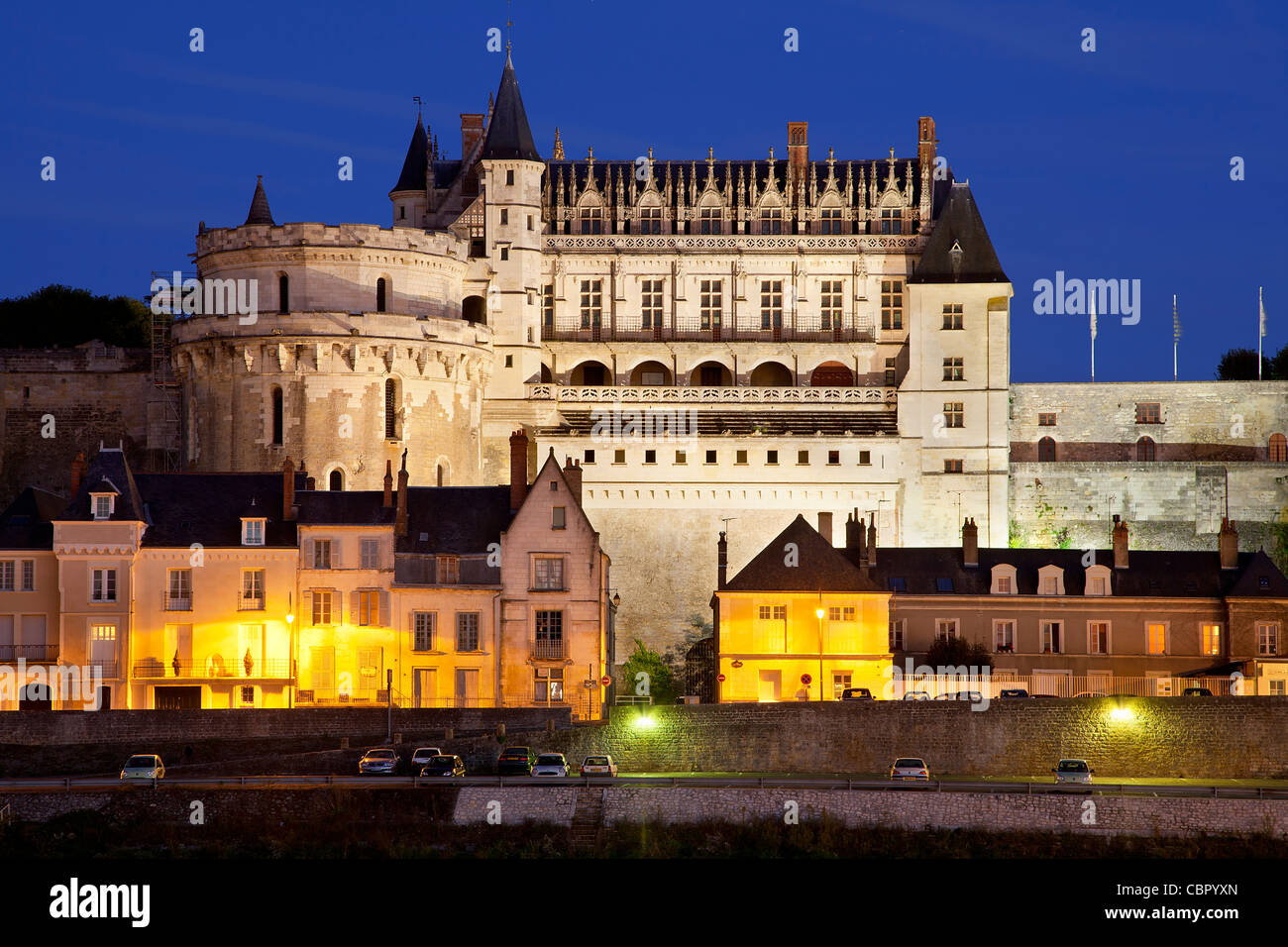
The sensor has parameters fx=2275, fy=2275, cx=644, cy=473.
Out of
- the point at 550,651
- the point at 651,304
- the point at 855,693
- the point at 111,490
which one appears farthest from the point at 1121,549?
the point at 111,490

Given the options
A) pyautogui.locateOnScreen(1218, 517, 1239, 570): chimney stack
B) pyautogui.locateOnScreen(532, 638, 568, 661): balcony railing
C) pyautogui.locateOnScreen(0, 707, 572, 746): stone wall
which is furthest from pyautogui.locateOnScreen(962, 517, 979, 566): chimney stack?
pyautogui.locateOnScreen(0, 707, 572, 746): stone wall

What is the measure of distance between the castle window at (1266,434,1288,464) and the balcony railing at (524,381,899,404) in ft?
42.3

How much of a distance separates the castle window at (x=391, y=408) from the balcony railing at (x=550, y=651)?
53.2 feet

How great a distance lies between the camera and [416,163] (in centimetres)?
8562

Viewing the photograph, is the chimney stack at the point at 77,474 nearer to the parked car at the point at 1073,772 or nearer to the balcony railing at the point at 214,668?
the balcony railing at the point at 214,668

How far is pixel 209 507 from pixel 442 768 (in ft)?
46.3

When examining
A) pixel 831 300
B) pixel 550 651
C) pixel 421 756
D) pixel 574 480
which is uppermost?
pixel 831 300

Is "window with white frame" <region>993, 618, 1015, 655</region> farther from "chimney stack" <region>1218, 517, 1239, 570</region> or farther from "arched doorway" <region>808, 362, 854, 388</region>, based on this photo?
"arched doorway" <region>808, 362, 854, 388</region>

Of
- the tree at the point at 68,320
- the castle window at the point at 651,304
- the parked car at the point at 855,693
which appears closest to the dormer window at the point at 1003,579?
the parked car at the point at 855,693

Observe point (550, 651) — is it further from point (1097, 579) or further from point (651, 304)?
point (651, 304)

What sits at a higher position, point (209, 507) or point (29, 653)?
point (209, 507)

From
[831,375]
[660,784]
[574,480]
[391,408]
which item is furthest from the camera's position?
[831,375]

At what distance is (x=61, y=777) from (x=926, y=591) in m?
23.1

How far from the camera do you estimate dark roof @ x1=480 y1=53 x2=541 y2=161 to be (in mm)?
76375
